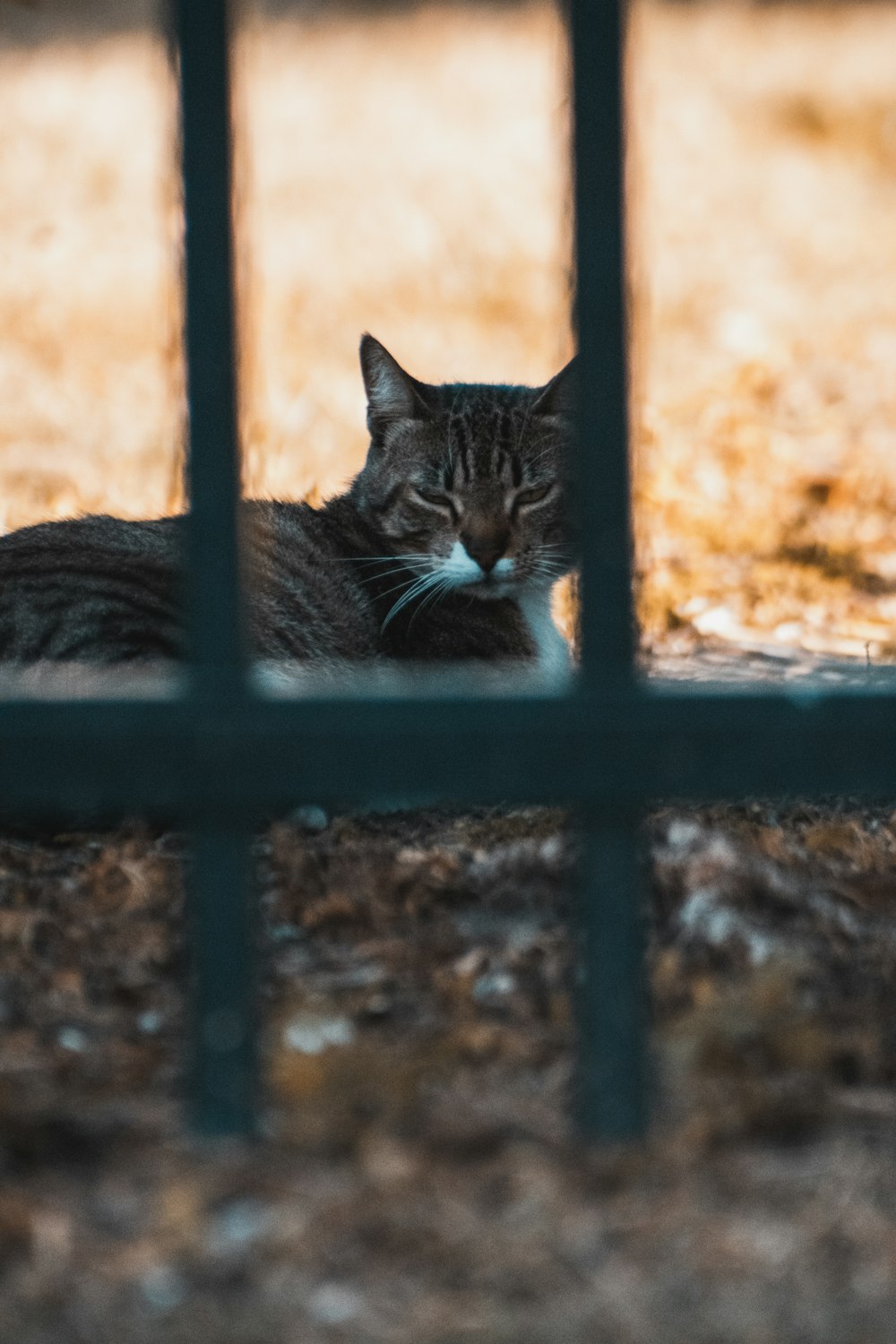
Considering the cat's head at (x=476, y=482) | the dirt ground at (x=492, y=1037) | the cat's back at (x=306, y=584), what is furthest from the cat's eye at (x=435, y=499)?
the dirt ground at (x=492, y=1037)

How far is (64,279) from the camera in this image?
9.12m

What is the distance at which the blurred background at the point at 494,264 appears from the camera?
560 cm

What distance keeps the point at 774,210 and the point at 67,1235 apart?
1029cm

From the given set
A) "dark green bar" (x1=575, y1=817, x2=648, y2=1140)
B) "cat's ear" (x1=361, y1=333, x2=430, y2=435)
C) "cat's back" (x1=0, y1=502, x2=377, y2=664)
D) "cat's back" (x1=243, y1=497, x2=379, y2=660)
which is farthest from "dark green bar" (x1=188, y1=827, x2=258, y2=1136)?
"cat's ear" (x1=361, y1=333, x2=430, y2=435)

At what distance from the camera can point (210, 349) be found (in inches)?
72.0

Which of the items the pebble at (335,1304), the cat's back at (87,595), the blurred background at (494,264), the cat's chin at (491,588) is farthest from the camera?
the blurred background at (494,264)

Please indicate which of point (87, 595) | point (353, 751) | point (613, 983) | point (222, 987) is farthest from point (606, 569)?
point (87, 595)

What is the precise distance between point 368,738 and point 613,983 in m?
0.40

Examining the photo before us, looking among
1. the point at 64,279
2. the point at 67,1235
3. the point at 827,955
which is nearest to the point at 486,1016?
the point at 827,955

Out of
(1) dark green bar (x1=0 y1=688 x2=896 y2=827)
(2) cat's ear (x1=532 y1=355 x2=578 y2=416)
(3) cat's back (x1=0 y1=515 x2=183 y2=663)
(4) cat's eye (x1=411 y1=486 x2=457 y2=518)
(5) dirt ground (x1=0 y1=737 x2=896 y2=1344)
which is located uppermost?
(2) cat's ear (x1=532 y1=355 x2=578 y2=416)

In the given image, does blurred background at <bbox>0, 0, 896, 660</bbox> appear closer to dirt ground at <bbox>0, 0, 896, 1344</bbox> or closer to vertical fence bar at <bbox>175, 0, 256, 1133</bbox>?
dirt ground at <bbox>0, 0, 896, 1344</bbox>

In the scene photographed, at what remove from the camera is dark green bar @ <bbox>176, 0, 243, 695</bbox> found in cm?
180

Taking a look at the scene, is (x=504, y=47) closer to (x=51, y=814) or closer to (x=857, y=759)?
(x=51, y=814)

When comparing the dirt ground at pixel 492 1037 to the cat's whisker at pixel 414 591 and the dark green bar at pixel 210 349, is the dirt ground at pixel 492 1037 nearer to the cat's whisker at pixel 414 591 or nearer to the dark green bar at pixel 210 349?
the dark green bar at pixel 210 349
